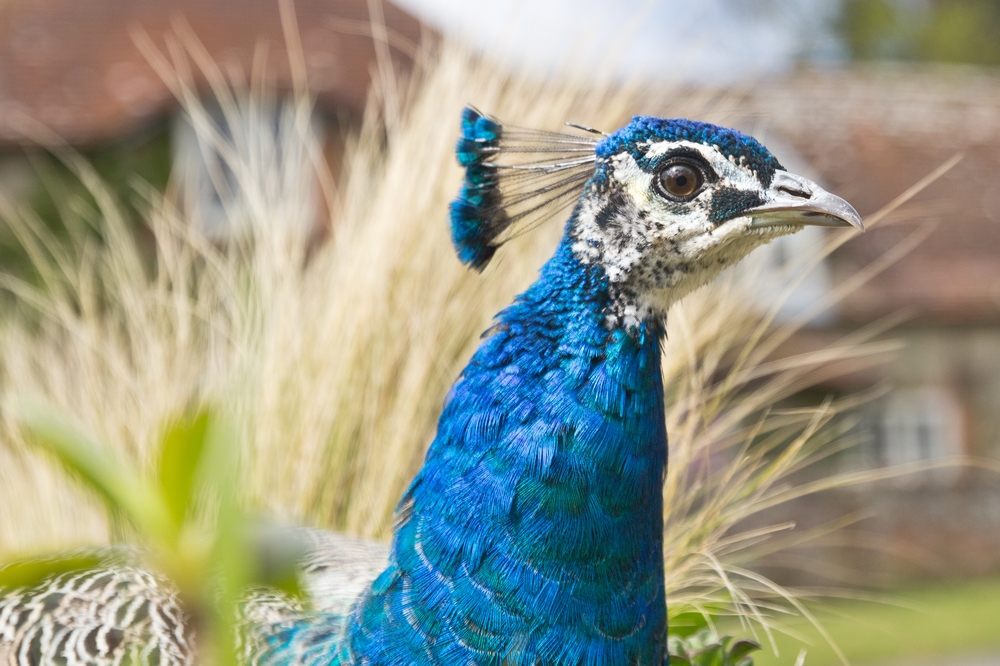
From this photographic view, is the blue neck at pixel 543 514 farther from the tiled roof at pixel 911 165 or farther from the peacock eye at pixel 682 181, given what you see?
the tiled roof at pixel 911 165

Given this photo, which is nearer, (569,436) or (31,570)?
(31,570)

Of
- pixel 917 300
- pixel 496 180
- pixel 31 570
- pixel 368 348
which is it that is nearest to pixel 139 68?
pixel 368 348

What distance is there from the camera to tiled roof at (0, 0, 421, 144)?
714 cm

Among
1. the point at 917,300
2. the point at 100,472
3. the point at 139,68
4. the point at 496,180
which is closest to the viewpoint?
the point at 100,472

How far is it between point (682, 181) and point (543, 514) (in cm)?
39

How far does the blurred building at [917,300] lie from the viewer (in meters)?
7.63

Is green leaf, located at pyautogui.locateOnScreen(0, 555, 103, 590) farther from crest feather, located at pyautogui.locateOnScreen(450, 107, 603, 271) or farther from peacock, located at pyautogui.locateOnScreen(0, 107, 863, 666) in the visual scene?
crest feather, located at pyautogui.locateOnScreen(450, 107, 603, 271)

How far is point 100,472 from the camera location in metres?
0.53

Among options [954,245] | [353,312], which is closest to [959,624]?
[954,245]

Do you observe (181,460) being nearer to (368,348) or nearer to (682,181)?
(682,181)

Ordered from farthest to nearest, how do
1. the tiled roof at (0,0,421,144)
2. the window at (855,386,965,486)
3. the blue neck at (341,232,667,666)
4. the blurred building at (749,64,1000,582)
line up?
1. the window at (855,386,965,486)
2. the blurred building at (749,64,1000,582)
3. the tiled roof at (0,0,421,144)
4. the blue neck at (341,232,667,666)

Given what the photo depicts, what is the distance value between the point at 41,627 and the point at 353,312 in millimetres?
872

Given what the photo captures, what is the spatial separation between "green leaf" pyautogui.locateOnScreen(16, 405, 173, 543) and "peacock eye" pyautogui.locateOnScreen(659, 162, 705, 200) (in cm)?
65

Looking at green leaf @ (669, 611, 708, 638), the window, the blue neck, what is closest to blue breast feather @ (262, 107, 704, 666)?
the blue neck
